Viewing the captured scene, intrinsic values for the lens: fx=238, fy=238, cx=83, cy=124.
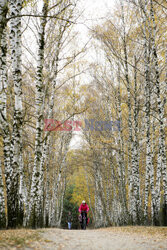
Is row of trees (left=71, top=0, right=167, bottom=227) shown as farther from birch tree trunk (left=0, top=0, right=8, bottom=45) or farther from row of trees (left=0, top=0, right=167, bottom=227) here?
birch tree trunk (left=0, top=0, right=8, bottom=45)

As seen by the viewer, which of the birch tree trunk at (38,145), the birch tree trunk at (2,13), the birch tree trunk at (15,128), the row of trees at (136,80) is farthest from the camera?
the row of trees at (136,80)

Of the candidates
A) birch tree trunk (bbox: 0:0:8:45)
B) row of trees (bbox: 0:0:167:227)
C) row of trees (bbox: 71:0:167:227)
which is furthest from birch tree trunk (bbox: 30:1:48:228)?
birch tree trunk (bbox: 0:0:8:45)

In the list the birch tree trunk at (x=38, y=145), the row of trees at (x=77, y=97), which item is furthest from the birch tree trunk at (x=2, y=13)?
the birch tree trunk at (x=38, y=145)

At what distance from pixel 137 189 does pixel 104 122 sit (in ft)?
17.5

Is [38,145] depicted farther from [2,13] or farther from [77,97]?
[77,97]

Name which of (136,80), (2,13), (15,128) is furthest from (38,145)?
(136,80)

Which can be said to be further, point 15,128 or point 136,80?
point 136,80

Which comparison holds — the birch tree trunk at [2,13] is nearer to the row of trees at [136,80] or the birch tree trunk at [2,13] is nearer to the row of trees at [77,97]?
the row of trees at [77,97]

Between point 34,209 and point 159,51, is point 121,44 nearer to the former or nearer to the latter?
point 159,51

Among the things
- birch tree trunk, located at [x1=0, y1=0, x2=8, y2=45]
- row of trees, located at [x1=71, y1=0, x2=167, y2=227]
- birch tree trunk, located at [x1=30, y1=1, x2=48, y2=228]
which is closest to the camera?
birch tree trunk, located at [x1=0, y1=0, x2=8, y2=45]

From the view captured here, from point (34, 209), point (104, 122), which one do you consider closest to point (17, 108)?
point (34, 209)

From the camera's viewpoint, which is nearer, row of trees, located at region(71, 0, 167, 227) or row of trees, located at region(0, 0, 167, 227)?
row of trees, located at region(0, 0, 167, 227)

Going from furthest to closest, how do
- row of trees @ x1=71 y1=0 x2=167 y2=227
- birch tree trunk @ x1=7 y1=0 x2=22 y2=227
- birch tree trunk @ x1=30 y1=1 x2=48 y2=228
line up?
row of trees @ x1=71 y1=0 x2=167 y2=227
birch tree trunk @ x1=30 y1=1 x2=48 y2=228
birch tree trunk @ x1=7 y1=0 x2=22 y2=227

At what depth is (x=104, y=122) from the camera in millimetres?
14102
